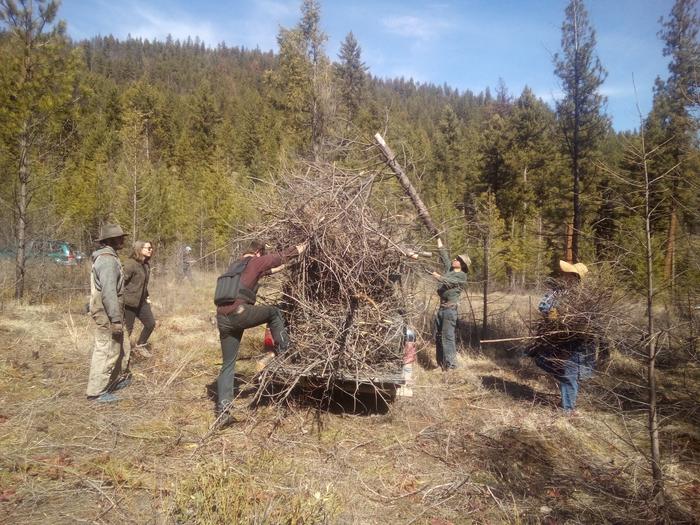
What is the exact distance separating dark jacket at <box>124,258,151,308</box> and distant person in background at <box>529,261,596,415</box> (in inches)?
212

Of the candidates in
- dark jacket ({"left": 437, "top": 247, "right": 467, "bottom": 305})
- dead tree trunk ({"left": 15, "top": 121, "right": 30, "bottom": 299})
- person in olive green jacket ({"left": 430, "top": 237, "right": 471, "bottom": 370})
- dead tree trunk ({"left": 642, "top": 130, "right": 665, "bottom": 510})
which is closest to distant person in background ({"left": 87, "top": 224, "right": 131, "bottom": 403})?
dark jacket ({"left": 437, "top": 247, "right": 467, "bottom": 305})

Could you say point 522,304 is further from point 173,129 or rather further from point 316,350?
point 173,129

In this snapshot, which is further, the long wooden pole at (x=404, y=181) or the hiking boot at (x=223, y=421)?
the long wooden pole at (x=404, y=181)

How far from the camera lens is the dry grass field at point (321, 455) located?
10.4 ft

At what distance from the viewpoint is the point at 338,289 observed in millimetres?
5047

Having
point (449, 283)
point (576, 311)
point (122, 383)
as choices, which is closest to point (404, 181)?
point (449, 283)

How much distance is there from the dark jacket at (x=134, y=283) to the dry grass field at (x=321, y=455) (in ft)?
3.08

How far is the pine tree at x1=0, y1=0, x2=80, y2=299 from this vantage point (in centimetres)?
935

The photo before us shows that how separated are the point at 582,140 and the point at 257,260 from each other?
9.32m

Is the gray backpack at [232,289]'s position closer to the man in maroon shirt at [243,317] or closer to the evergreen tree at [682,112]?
the man in maroon shirt at [243,317]

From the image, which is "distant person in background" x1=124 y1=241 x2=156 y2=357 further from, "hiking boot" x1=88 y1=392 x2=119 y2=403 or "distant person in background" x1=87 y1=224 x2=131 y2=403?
"hiking boot" x1=88 y1=392 x2=119 y2=403

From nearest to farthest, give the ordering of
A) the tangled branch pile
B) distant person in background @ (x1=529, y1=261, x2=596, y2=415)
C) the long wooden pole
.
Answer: the tangled branch pile
distant person in background @ (x1=529, y1=261, x2=596, y2=415)
the long wooden pole

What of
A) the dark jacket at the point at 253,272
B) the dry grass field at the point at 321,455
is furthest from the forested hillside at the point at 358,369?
the dark jacket at the point at 253,272

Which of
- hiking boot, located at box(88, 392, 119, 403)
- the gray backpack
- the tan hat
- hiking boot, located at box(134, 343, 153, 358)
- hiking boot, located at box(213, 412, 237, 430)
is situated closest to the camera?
hiking boot, located at box(213, 412, 237, 430)
